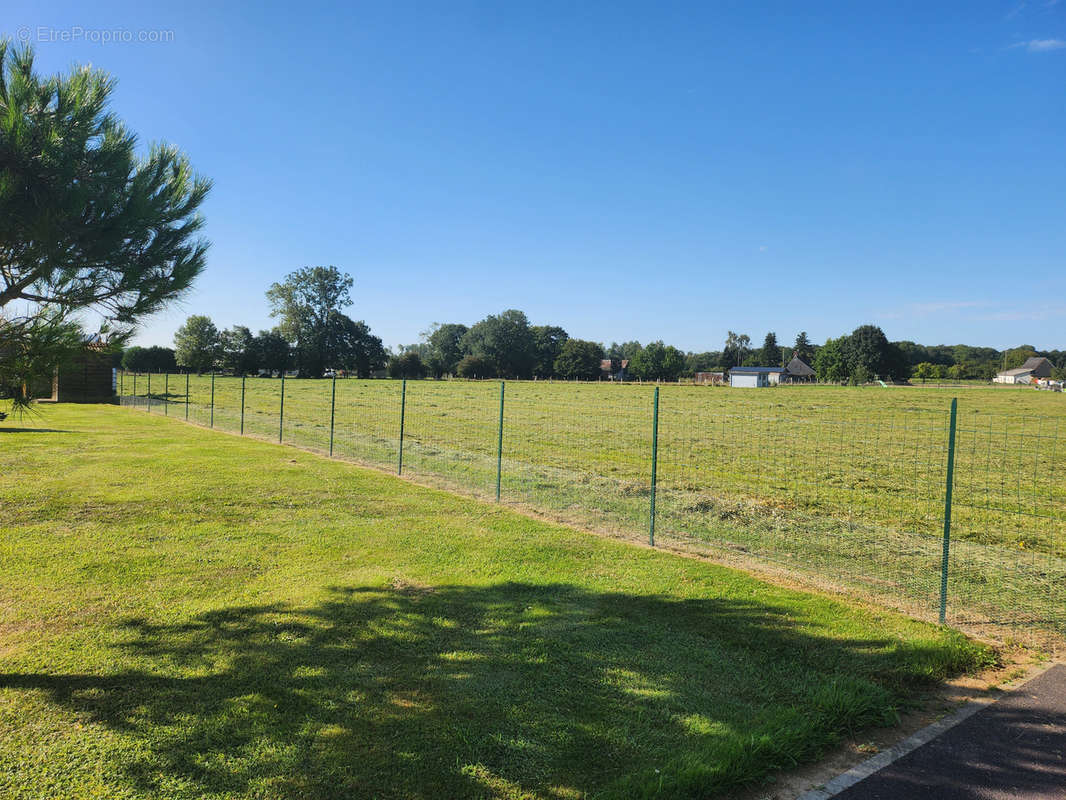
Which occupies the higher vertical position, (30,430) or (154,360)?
(154,360)

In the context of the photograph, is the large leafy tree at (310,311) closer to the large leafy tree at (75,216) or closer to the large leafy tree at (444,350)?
the large leafy tree at (444,350)

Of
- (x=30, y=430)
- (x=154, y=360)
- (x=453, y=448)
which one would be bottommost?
(x=30, y=430)

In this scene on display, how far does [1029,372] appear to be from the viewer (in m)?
112

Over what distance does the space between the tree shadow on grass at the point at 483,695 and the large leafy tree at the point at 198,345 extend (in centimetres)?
6636

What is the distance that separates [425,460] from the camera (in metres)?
12.8

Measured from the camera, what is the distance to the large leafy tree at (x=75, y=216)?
316 cm

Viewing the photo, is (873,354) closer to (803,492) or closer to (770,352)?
(770,352)

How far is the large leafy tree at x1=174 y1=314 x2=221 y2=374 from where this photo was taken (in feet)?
207

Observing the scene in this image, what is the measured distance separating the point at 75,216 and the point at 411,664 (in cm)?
329

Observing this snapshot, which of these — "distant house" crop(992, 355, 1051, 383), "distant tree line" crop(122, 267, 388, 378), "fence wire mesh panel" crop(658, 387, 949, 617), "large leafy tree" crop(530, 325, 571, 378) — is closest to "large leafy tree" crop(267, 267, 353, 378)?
"distant tree line" crop(122, 267, 388, 378)

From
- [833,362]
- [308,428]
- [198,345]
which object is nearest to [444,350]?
[198,345]

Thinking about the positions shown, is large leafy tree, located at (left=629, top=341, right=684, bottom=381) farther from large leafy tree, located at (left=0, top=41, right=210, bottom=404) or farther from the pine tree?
large leafy tree, located at (left=0, top=41, right=210, bottom=404)

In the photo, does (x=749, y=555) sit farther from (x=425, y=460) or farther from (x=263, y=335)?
(x=263, y=335)

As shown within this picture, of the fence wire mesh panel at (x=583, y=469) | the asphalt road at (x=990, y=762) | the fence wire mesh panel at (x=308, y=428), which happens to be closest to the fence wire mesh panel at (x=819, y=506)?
the fence wire mesh panel at (x=583, y=469)
